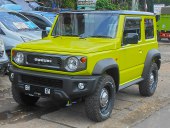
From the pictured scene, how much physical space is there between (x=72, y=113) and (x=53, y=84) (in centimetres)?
99

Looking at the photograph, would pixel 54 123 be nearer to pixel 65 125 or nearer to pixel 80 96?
pixel 65 125

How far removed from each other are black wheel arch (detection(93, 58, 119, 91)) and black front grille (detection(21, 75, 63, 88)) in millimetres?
616

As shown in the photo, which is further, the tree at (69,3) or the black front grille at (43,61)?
the tree at (69,3)

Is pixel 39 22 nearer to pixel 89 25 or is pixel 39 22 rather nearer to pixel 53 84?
pixel 89 25

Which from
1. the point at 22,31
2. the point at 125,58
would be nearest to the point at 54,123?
the point at 125,58

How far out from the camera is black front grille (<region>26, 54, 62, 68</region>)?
5.79 metres

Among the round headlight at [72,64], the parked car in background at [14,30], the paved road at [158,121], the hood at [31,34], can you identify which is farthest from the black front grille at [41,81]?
the hood at [31,34]

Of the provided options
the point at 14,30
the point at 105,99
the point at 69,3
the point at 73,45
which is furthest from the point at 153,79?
the point at 69,3

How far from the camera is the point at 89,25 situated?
6840mm

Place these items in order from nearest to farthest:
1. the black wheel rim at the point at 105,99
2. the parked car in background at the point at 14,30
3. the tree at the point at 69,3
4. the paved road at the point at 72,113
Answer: the paved road at the point at 72,113, the black wheel rim at the point at 105,99, the parked car in background at the point at 14,30, the tree at the point at 69,3

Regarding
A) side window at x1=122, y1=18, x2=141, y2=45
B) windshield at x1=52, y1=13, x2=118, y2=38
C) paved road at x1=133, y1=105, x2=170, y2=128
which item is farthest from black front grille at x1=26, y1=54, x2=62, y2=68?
paved road at x1=133, y1=105, x2=170, y2=128

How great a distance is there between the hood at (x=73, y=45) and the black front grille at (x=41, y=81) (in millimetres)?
491

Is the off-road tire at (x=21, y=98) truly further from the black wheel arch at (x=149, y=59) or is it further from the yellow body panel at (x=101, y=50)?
the black wheel arch at (x=149, y=59)

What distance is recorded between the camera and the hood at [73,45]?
579cm
